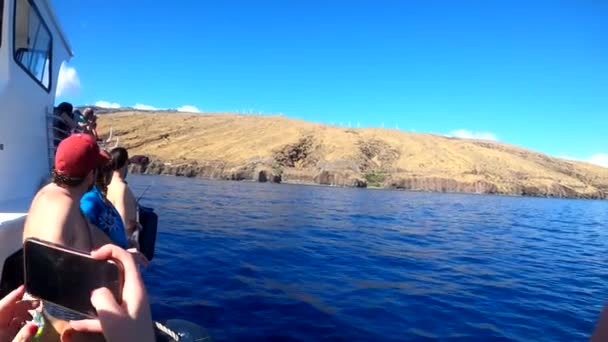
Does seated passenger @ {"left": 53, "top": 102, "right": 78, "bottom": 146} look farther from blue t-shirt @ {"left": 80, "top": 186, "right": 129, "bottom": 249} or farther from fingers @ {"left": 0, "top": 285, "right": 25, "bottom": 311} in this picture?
fingers @ {"left": 0, "top": 285, "right": 25, "bottom": 311}

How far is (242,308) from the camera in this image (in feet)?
27.1

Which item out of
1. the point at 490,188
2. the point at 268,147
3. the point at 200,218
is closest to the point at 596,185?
the point at 490,188

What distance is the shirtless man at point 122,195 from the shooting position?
613cm

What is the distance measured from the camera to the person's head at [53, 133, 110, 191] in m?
3.00

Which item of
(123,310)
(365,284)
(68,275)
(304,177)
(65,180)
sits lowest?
(365,284)

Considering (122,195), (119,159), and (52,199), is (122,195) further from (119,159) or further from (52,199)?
(52,199)

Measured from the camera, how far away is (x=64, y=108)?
976 centimetres

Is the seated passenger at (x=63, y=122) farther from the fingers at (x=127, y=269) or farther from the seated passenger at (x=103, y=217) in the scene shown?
the fingers at (x=127, y=269)

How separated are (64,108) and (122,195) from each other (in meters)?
4.80

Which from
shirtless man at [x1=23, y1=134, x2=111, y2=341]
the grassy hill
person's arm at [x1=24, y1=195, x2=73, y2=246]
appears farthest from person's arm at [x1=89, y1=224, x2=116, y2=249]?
the grassy hill

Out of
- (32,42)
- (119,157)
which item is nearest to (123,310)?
(119,157)

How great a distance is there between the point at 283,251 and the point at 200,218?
817 centimetres

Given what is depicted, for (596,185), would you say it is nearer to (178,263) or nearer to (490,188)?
(490,188)

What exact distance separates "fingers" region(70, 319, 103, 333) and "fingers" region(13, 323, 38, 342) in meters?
0.32
